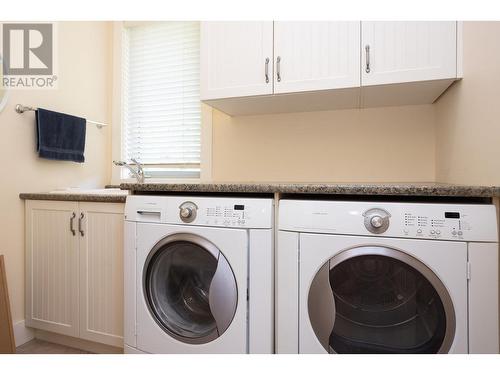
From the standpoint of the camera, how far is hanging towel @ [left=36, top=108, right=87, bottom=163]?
1.89 meters

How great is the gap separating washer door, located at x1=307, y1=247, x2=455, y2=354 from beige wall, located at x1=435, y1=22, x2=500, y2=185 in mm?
479

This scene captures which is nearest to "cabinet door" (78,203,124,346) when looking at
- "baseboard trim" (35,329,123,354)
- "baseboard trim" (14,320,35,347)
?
"baseboard trim" (35,329,123,354)

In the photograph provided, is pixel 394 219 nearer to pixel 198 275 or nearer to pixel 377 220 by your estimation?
pixel 377 220

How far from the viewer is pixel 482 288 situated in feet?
3.35

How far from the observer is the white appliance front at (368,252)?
1.04 m

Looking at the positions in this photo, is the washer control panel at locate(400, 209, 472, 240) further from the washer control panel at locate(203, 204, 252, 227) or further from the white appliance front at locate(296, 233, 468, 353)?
the washer control panel at locate(203, 204, 252, 227)

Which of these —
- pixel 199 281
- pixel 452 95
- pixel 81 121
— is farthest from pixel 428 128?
pixel 81 121

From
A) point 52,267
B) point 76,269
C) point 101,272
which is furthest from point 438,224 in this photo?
point 52,267

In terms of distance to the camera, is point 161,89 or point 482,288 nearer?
point 482,288

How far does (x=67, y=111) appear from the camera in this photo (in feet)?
7.05

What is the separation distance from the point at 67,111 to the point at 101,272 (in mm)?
1263

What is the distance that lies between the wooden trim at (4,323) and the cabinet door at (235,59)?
1525mm
